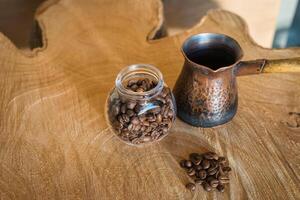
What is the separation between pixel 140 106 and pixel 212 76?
0.15m

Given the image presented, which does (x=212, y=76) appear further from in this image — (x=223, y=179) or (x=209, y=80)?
(x=223, y=179)

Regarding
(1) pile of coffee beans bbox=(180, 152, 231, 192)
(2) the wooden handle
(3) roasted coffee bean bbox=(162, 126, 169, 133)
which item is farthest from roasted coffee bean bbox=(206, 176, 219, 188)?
(2) the wooden handle

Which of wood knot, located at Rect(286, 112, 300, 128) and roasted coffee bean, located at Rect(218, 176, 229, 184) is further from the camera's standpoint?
wood knot, located at Rect(286, 112, 300, 128)

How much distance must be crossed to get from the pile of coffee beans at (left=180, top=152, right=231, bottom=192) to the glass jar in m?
0.08

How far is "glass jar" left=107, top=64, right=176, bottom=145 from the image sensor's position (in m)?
0.76

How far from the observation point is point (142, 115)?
767 mm

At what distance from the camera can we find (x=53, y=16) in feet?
3.81

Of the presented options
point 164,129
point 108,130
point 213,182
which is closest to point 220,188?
point 213,182

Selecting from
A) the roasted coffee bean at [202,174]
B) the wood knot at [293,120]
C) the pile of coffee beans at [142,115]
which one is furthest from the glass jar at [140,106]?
the wood knot at [293,120]

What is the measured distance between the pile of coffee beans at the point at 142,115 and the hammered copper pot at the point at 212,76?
0.05 meters

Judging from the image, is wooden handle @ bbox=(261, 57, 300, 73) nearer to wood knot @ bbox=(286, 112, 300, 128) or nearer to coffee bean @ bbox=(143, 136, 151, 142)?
wood knot @ bbox=(286, 112, 300, 128)

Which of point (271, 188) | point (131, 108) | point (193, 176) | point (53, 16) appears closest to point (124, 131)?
point (131, 108)

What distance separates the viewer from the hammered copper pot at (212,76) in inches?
31.0

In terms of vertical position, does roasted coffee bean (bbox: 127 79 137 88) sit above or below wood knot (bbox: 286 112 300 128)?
above
